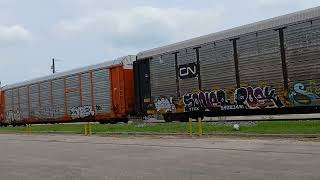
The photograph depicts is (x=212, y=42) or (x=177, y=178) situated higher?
(x=212, y=42)

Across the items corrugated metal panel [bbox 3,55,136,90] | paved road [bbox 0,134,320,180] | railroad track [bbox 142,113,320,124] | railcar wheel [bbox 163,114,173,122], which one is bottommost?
paved road [bbox 0,134,320,180]

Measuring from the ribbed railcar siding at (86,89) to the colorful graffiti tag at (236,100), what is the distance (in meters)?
8.24

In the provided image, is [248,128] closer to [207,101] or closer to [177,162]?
[207,101]

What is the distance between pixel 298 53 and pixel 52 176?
1163 cm

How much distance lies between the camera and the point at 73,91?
30891 millimetres

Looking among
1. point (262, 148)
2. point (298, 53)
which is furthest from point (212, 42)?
point (262, 148)

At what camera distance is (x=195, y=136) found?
17.4m

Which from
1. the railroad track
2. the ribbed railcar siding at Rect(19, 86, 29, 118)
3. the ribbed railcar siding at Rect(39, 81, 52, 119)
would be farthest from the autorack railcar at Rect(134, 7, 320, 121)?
the ribbed railcar siding at Rect(19, 86, 29, 118)

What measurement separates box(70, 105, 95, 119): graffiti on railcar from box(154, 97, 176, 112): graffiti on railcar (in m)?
5.99

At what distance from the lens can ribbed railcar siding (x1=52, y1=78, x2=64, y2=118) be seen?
32312mm

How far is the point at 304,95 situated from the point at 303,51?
160 centimetres

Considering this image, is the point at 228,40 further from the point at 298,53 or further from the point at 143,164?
the point at 143,164

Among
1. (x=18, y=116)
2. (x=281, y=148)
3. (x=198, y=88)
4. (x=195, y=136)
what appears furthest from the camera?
(x=18, y=116)

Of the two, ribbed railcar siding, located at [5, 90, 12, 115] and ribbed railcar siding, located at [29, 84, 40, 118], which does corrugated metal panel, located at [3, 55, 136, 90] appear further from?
ribbed railcar siding, located at [5, 90, 12, 115]
